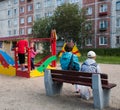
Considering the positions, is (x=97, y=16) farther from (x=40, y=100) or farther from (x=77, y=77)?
(x=77, y=77)

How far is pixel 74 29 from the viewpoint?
50.4 metres

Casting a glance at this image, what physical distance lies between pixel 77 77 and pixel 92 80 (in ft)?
1.80

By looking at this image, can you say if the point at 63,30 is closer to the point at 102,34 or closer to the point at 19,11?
the point at 102,34

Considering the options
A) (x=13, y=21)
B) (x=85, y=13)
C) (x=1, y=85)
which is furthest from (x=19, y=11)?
(x=1, y=85)

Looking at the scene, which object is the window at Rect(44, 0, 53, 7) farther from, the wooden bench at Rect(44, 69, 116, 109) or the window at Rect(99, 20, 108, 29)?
the wooden bench at Rect(44, 69, 116, 109)

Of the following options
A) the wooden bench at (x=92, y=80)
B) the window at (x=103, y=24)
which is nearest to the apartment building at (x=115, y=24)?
the window at (x=103, y=24)

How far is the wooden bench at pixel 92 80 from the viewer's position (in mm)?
6953

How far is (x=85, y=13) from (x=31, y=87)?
144ft

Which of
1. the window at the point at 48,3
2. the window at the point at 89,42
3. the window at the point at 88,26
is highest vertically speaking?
the window at the point at 48,3

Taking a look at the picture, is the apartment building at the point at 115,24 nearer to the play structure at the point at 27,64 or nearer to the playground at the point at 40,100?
the play structure at the point at 27,64

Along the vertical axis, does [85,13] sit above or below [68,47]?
above

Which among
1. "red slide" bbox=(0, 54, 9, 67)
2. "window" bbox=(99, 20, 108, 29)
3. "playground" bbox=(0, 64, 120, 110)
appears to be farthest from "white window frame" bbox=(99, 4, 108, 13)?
"playground" bbox=(0, 64, 120, 110)

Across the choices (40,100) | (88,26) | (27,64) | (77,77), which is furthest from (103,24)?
(77,77)

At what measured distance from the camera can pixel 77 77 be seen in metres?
7.46
